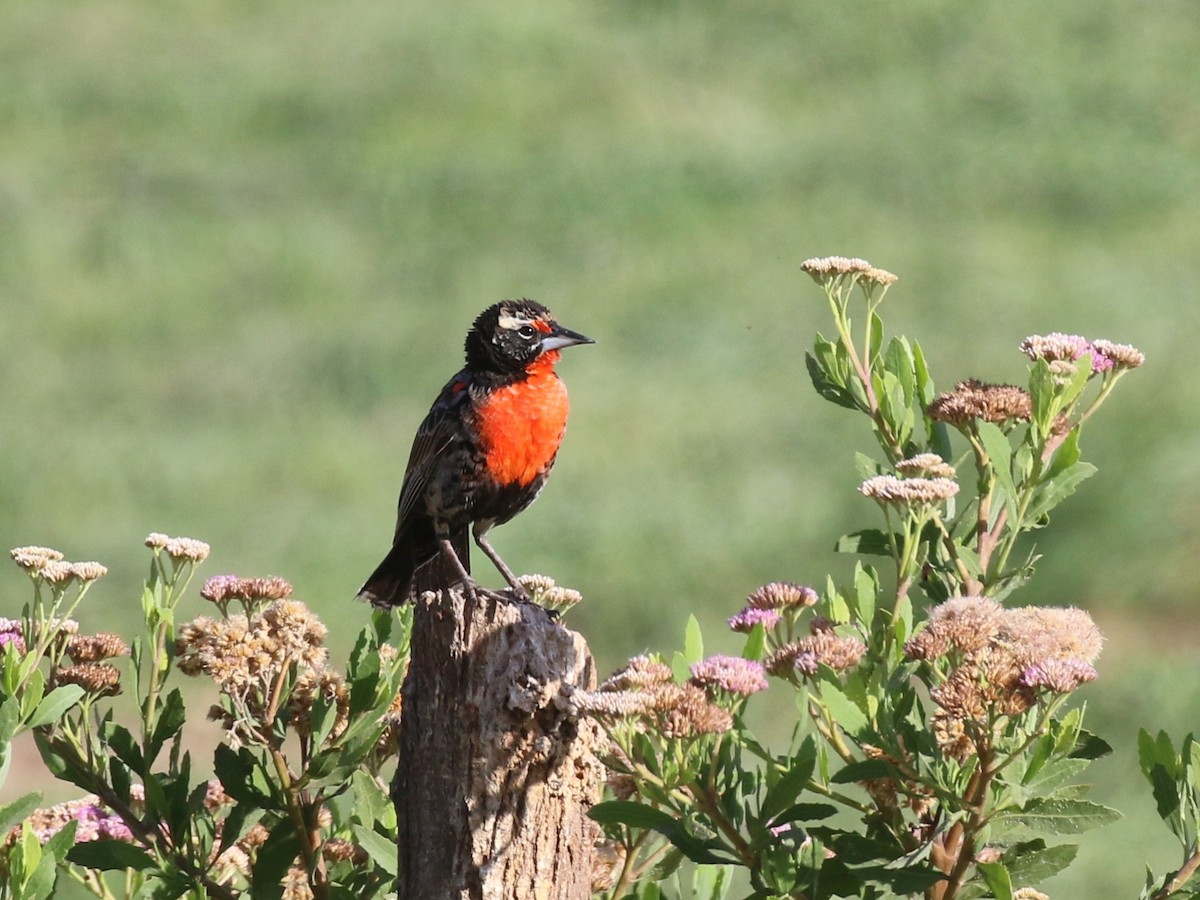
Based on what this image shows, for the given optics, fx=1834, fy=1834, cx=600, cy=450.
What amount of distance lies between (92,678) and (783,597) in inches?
47.0

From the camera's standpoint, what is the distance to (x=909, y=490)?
2908 mm

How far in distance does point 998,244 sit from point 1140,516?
4.86m

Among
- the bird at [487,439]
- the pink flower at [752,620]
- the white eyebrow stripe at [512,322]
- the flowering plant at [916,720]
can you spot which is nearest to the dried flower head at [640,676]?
the flowering plant at [916,720]

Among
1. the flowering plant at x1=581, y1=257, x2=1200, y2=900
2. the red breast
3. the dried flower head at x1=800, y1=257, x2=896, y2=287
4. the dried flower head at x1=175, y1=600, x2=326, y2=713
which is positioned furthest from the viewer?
the red breast

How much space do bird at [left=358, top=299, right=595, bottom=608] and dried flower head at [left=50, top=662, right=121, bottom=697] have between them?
115cm

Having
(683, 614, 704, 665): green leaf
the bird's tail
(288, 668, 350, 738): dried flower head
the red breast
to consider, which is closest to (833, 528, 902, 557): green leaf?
(683, 614, 704, 665): green leaf

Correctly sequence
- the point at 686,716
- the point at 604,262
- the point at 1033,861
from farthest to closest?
the point at 604,262
the point at 1033,861
the point at 686,716

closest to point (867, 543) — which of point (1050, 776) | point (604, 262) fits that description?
point (1050, 776)

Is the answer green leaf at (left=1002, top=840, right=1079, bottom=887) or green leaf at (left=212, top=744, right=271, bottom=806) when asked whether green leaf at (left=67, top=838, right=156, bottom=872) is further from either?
green leaf at (left=1002, top=840, right=1079, bottom=887)

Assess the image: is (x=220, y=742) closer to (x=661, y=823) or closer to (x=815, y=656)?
(x=661, y=823)

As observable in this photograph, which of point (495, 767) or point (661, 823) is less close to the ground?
point (495, 767)

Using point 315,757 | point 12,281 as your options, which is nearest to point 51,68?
point 12,281

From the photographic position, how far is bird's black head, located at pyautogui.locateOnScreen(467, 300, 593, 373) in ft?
14.5

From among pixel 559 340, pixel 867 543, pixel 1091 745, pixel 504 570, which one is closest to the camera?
pixel 1091 745
